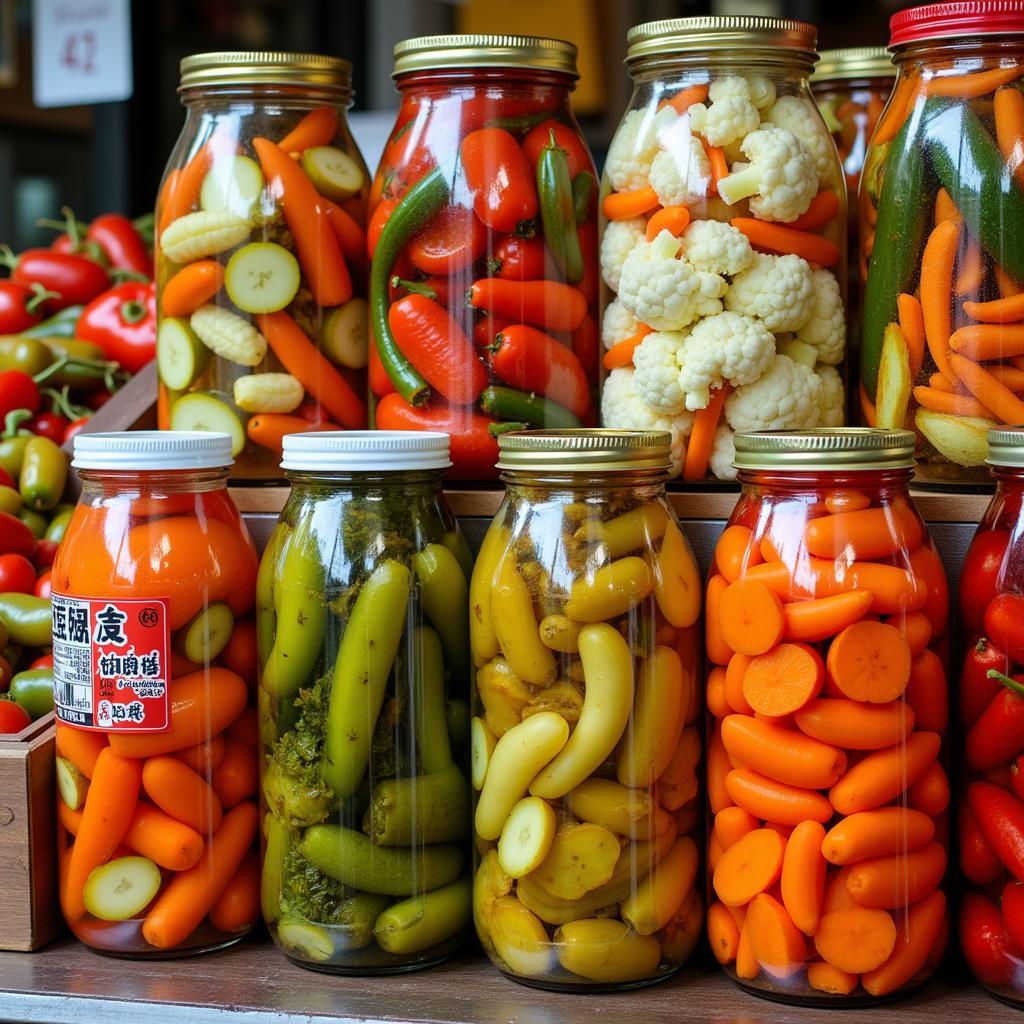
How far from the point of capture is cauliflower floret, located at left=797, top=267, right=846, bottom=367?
1.15 metres

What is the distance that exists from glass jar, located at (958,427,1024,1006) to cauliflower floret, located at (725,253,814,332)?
0.19 meters

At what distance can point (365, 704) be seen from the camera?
105cm

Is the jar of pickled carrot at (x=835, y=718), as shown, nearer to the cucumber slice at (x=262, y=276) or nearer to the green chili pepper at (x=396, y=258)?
the green chili pepper at (x=396, y=258)

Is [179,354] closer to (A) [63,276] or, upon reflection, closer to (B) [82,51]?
(A) [63,276]

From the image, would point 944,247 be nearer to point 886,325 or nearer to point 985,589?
point 886,325

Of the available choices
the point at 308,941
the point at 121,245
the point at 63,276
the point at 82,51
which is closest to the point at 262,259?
the point at 308,941

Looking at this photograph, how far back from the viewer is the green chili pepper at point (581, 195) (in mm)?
1216

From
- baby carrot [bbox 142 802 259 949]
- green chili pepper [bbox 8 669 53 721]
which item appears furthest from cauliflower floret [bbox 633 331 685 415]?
green chili pepper [bbox 8 669 53 721]

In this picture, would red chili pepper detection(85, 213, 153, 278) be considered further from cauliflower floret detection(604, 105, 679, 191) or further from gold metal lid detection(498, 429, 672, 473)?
gold metal lid detection(498, 429, 672, 473)

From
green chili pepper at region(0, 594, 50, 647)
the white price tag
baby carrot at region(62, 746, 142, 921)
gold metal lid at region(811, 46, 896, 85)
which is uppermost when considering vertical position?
the white price tag

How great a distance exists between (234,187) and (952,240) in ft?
1.93

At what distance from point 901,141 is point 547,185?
0.91 feet

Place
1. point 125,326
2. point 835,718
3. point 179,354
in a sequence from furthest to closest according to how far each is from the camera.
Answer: point 125,326 → point 179,354 → point 835,718

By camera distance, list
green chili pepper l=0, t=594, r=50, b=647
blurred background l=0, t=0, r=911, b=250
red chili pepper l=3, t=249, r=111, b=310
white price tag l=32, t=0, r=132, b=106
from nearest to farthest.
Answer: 1. green chili pepper l=0, t=594, r=50, b=647
2. red chili pepper l=3, t=249, r=111, b=310
3. white price tag l=32, t=0, r=132, b=106
4. blurred background l=0, t=0, r=911, b=250
